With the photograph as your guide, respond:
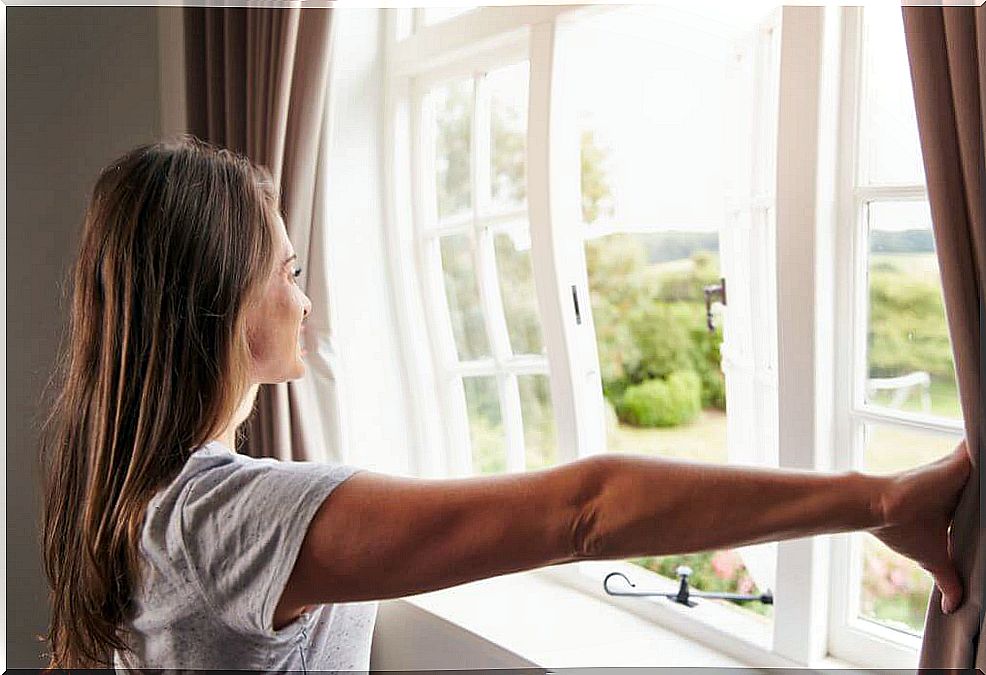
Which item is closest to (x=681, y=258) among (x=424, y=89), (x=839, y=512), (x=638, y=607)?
(x=424, y=89)

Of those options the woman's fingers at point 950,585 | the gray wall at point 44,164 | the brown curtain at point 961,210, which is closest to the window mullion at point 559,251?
the brown curtain at point 961,210

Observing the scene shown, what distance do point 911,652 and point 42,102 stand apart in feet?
9.07

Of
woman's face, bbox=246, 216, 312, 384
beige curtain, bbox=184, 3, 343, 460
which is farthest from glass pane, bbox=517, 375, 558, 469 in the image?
woman's face, bbox=246, 216, 312, 384

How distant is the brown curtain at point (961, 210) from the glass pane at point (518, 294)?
6.50ft

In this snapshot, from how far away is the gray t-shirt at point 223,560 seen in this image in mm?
1220

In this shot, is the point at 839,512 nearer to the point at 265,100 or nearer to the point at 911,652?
the point at 911,652

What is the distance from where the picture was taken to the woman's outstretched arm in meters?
1.20

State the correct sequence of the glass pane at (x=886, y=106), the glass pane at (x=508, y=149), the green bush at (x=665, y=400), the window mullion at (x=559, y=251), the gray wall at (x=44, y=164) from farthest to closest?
1. the green bush at (x=665, y=400)
2. the glass pane at (x=508, y=149)
3. the gray wall at (x=44, y=164)
4. the window mullion at (x=559, y=251)
5. the glass pane at (x=886, y=106)

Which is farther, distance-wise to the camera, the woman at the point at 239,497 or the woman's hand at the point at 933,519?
the woman's hand at the point at 933,519

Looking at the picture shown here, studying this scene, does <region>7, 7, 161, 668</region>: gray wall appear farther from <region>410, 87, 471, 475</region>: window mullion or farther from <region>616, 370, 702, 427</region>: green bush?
<region>616, 370, 702, 427</region>: green bush

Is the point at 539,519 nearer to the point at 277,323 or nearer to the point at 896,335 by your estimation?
the point at 277,323

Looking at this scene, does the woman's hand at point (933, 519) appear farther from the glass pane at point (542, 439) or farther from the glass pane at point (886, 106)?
the glass pane at point (542, 439)

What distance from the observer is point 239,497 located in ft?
4.08

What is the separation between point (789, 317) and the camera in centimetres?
186
